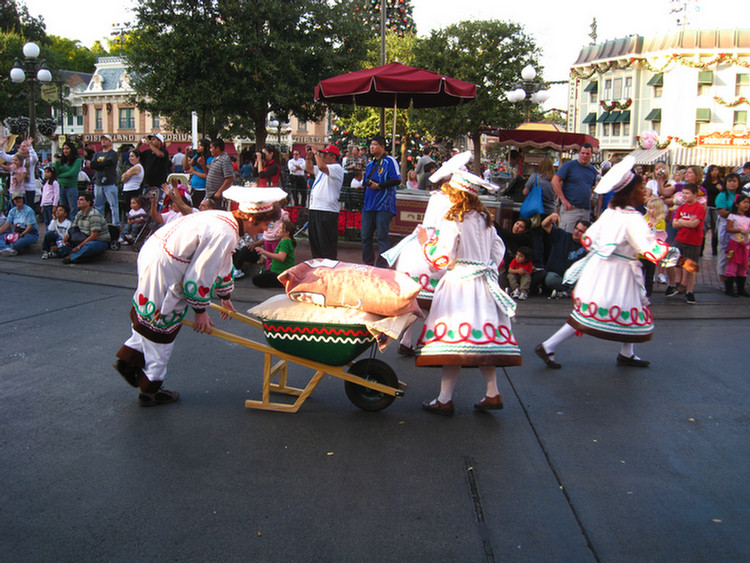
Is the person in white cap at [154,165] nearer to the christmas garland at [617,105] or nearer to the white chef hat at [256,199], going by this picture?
the white chef hat at [256,199]

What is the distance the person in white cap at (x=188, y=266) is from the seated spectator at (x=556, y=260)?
215 inches

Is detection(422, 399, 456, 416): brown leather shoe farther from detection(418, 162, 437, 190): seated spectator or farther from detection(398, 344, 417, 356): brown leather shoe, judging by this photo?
detection(418, 162, 437, 190): seated spectator

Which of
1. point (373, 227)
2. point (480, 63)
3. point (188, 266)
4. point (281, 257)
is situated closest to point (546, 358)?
point (188, 266)

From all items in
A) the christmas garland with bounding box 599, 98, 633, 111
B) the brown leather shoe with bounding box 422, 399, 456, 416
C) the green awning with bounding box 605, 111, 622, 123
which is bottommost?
the brown leather shoe with bounding box 422, 399, 456, 416

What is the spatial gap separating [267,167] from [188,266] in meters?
8.00

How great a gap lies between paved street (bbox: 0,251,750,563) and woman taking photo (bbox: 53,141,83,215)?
24.4 feet

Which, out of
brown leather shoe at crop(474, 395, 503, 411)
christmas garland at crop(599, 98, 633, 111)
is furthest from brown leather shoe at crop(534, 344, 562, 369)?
christmas garland at crop(599, 98, 633, 111)

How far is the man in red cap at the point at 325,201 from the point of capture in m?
9.52

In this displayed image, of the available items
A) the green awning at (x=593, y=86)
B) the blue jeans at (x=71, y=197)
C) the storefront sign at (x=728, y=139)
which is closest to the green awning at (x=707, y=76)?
the storefront sign at (x=728, y=139)

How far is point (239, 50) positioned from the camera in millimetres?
21500

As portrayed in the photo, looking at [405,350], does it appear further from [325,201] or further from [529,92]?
[529,92]

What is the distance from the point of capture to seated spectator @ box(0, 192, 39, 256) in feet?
38.1

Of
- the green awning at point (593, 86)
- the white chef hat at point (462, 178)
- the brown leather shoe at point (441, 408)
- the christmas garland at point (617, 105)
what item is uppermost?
the green awning at point (593, 86)

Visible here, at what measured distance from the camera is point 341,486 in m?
3.74
